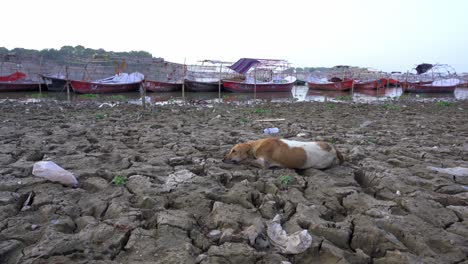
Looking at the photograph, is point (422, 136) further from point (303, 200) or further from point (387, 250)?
point (387, 250)

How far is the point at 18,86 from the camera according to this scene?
2017 centimetres

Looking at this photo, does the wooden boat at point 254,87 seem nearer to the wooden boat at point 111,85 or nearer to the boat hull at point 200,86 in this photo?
the boat hull at point 200,86

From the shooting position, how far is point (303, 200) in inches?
123

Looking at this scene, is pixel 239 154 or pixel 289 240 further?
pixel 239 154

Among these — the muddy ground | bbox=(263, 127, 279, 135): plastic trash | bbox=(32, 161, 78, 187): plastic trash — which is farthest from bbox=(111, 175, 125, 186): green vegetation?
bbox=(263, 127, 279, 135): plastic trash

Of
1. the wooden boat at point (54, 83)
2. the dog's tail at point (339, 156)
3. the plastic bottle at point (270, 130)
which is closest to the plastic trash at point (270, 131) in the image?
the plastic bottle at point (270, 130)

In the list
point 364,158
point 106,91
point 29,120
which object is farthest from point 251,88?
point 364,158

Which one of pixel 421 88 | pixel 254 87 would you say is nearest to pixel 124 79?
pixel 254 87

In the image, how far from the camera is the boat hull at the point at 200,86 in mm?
25156

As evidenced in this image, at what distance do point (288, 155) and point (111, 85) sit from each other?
66.2ft

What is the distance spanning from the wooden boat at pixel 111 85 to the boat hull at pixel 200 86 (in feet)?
13.0

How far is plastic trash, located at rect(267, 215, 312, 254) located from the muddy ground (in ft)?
0.14

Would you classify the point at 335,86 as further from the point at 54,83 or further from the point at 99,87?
the point at 54,83

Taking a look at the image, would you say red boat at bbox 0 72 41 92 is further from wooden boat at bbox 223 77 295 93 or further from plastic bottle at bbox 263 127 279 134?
plastic bottle at bbox 263 127 279 134
